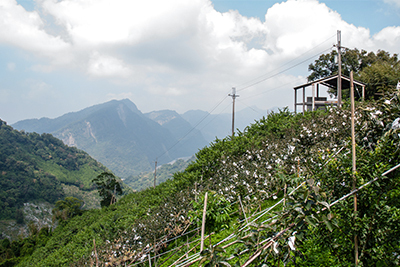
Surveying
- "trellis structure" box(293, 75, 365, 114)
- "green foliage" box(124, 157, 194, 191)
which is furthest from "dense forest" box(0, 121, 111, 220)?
"trellis structure" box(293, 75, 365, 114)

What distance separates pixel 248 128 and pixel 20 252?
2841 centimetres

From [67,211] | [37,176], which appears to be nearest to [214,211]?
[67,211]

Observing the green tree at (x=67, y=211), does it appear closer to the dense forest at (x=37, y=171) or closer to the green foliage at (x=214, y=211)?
the green foliage at (x=214, y=211)

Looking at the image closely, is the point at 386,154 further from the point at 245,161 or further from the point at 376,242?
the point at 245,161

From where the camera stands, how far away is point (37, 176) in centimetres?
8575

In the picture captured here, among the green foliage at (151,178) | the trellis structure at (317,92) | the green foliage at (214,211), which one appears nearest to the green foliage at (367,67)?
the trellis structure at (317,92)

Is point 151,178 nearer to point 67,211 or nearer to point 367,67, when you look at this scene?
point 67,211

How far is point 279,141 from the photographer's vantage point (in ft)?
21.6

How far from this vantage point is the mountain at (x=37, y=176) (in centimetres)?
6930

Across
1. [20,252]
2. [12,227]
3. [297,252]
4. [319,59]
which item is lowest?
[12,227]

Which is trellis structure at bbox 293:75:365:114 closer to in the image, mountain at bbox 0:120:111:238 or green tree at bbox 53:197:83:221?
green tree at bbox 53:197:83:221

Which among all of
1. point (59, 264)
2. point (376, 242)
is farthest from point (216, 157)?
point (59, 264)

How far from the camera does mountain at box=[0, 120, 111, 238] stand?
227 feet

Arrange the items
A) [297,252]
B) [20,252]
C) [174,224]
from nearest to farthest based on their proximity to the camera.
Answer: [297,252]
[174,224]
[20,252]
